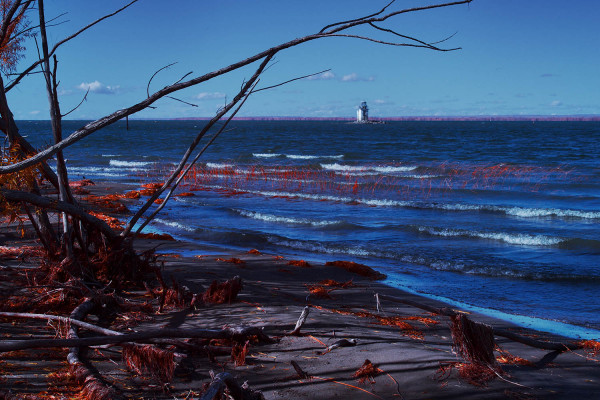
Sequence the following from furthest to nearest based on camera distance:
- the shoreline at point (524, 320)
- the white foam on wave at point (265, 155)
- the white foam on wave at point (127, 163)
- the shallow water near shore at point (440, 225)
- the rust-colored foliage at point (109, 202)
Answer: the white foam on wave at point (265, 155) < the white foam on wave at point (127, 163) < the rust-colored foliage at point (109, 202) < the shallow water near shore at point (440, 225) < the shoreline at point (524, 320)

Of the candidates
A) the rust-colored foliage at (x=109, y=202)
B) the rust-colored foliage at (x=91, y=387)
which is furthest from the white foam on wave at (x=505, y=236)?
the rust-colored foliage at (x=91, y=387)

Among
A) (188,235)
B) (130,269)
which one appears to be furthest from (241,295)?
(188,235)

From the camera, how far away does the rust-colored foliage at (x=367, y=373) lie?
377 centimetres

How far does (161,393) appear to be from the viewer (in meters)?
3.48

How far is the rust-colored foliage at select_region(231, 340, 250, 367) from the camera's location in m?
→ 3.96

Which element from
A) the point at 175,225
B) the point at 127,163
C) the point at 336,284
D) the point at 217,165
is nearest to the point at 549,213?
the point at 175,225

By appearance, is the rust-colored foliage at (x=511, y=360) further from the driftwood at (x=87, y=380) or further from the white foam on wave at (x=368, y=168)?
the white foam on wave at (x=368, y=168)

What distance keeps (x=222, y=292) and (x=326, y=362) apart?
1.90 m

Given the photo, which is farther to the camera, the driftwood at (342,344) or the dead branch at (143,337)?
the driftwood at (342,344)

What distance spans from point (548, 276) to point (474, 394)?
6.88m

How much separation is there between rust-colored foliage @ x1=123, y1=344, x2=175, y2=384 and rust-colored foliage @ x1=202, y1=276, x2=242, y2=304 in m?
1.77

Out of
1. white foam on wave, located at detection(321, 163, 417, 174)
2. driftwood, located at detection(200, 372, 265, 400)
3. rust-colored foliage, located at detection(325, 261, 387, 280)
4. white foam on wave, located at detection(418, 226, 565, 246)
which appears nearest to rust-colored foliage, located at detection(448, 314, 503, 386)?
driftwood, located at detection(200, 372, 265, 400)

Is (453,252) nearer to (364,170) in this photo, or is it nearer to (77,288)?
(77,288)

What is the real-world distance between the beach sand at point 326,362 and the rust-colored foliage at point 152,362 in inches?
3.2
